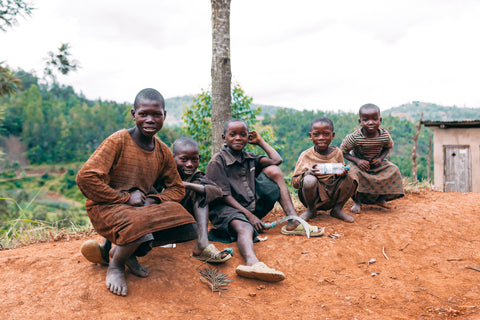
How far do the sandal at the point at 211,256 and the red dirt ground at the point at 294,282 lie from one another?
0.07 metres

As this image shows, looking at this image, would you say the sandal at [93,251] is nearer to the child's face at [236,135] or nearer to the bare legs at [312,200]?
the child's face at [236,135]

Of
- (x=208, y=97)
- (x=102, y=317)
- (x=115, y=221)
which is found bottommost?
(x=102, y=317)

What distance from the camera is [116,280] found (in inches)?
96.8

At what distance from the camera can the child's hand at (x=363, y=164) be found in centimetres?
436

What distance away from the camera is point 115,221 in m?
2.37

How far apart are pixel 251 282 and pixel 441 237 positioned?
2292mm

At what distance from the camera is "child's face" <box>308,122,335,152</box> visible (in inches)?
157

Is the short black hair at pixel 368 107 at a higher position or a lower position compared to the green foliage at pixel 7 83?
lower

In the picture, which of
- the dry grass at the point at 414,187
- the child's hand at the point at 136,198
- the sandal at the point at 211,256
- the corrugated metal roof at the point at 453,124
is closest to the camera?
the child's hand at the point at 136,198

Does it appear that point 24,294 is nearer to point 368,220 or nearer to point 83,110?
point 368,220

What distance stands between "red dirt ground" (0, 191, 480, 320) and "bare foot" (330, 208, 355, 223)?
0.51 feet

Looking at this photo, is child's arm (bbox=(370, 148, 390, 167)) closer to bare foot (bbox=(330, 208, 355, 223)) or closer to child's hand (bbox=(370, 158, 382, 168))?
child's hand (bbox=(370, 158, 382, 168))

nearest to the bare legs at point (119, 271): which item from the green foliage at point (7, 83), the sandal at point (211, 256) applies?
the sandal at point (211, 256)

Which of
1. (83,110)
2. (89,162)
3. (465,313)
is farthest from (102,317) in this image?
(83,110)
